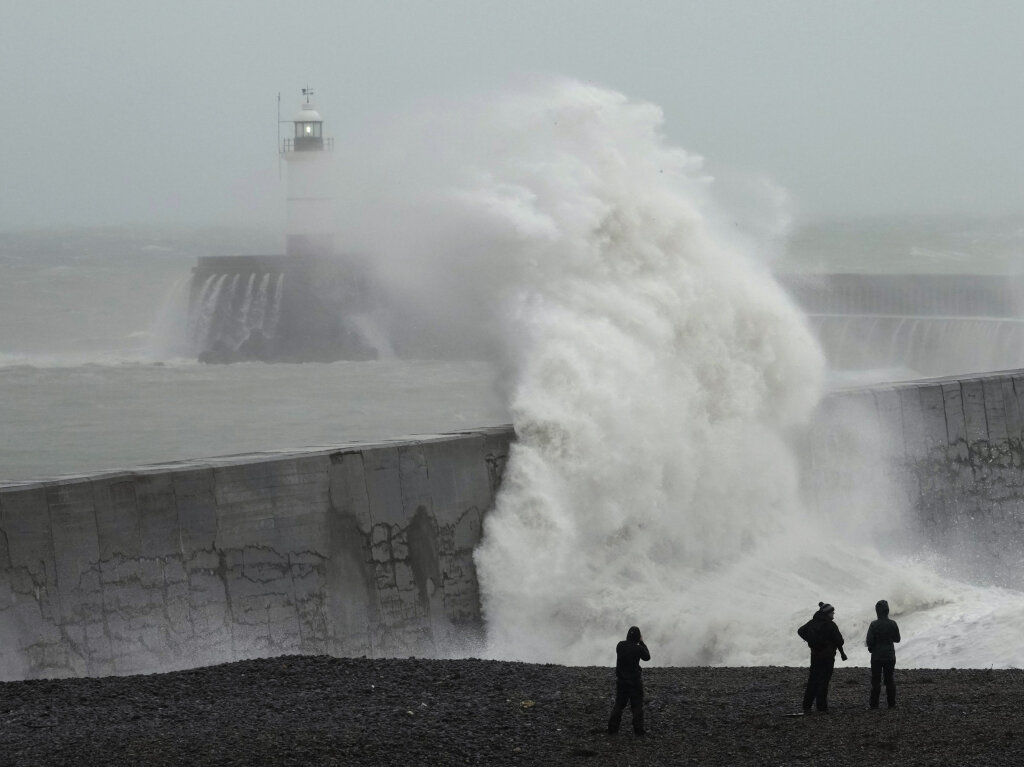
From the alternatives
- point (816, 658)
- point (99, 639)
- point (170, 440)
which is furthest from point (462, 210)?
point (170, 440)

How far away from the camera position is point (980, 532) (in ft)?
46.6

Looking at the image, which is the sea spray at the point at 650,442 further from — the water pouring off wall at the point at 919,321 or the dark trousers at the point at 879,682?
the water pouring off wall at the point at 919,321

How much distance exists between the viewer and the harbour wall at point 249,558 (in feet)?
27.4

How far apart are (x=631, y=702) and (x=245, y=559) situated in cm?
330

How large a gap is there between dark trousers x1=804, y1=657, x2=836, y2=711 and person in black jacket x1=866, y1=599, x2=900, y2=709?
23cm

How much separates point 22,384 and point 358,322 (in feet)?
28.8

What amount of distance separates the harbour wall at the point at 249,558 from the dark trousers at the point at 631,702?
9.76ft

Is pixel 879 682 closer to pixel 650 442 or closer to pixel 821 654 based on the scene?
pixel 821 654

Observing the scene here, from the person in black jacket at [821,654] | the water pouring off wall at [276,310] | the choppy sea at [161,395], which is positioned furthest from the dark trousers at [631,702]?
the water pouring off wall at [276,310]

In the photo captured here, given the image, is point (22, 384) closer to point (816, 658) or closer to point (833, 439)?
point (833, 439)

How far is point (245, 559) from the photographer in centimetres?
921

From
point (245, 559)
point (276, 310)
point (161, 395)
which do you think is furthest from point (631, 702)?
point (276, 310)

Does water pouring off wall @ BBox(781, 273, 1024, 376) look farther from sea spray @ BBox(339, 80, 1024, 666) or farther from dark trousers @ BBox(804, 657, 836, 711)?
dark trousers @ BBox(804, 657, 836, 711)

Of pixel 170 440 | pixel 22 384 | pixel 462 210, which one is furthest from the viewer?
pixel 22 384
